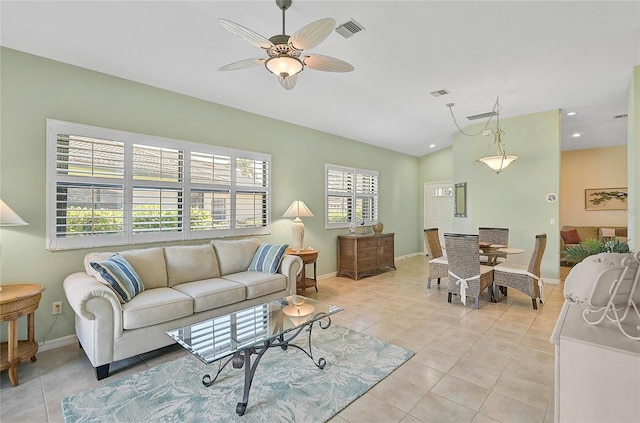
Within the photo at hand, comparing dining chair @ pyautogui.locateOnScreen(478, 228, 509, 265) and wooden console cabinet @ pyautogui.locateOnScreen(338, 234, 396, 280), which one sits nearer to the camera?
dining chair @ pyautogui.locateOnScreen(478, 228, 509, 265)

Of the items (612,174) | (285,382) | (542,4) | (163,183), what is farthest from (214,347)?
(612,174)

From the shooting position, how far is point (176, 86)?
3.76 m

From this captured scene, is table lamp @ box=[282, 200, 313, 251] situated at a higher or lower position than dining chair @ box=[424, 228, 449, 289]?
higher

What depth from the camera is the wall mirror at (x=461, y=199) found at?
650 centimetres

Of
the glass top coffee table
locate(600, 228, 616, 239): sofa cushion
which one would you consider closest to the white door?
locate(600, 228, 616, 239): sofa cushion

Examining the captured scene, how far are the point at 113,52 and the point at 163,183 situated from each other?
4.74ft

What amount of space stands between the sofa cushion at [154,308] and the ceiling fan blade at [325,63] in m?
2.41

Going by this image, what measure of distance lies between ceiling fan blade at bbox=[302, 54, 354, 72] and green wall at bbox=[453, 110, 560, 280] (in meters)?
4.71

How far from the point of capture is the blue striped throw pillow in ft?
8.81

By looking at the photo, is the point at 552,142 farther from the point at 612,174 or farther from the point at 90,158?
the point at 90,158

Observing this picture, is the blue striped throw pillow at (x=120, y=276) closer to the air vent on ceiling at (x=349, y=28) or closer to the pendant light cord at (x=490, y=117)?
the air vent on ceiling at (x=349, y=28)

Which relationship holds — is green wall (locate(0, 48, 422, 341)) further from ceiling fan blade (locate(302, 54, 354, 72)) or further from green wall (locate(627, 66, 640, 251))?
green wall (locate(627, 66, 640, 251))

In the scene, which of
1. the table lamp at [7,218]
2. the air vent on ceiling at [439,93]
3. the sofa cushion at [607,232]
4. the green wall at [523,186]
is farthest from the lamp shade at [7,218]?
the sofa cushion at [607,232]

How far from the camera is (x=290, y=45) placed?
7.14 ft
